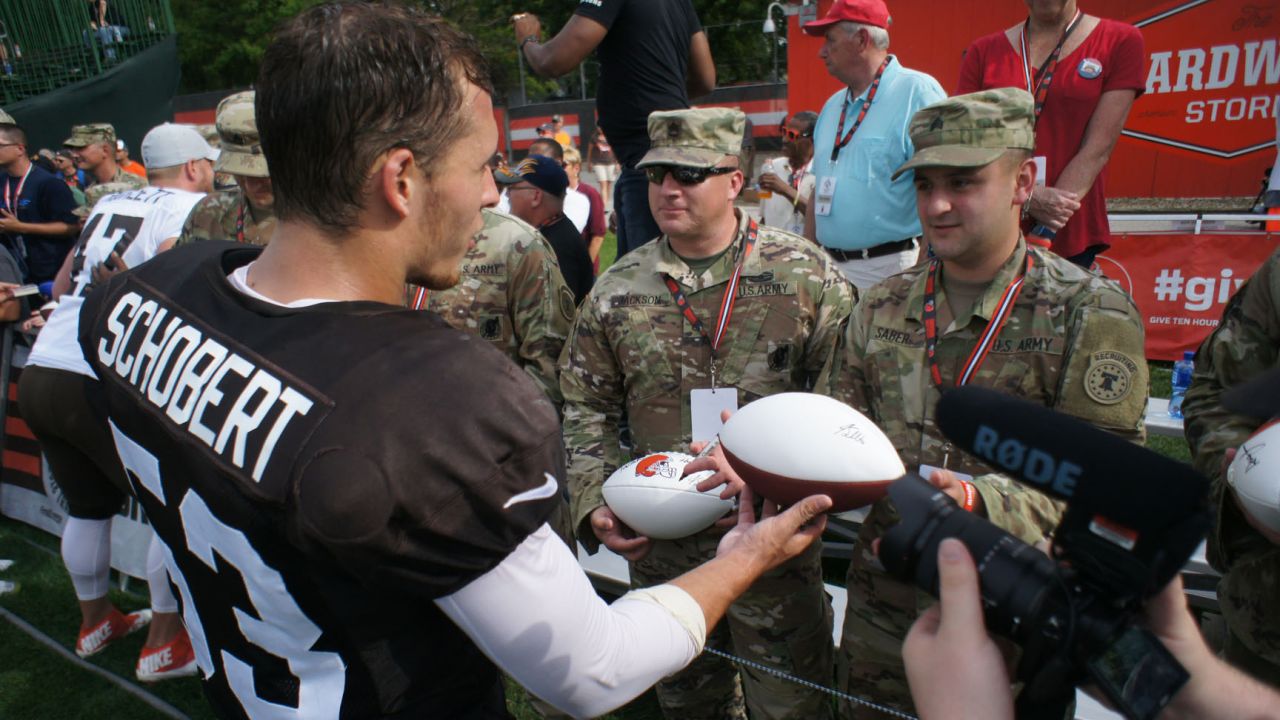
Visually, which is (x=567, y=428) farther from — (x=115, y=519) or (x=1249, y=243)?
(x=1249, y=243)

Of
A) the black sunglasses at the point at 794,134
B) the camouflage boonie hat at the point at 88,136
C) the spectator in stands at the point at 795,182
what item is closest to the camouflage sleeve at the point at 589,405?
the spectator in stands at the point at 795,182

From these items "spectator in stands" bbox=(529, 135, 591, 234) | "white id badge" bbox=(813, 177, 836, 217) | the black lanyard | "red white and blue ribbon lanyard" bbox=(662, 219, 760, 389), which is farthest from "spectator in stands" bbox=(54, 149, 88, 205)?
"red white and blue ribbon lanyard" bbox=(662, 219, 760, 389)

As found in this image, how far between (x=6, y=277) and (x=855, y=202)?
5836mm

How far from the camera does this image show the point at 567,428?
310cm

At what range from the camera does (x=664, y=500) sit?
8.52 feet

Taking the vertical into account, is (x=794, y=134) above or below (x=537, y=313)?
above

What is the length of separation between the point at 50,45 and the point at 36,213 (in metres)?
10.7

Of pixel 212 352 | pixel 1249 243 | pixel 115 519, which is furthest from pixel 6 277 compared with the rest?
pixel 1249 243

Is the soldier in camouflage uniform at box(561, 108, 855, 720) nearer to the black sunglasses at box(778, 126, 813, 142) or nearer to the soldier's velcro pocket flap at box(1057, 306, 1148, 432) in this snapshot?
the soldier's velcro pocket flap at box(1057, 306, 1148, 432)

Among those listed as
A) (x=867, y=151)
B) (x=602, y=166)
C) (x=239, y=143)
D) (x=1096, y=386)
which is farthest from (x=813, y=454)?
(x=602, y=166)

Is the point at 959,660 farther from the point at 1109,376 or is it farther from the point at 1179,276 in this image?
the point at 1179,276

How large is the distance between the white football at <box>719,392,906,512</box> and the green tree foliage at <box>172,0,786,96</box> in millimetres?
32124

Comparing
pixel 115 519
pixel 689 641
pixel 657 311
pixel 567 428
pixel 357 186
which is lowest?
pixel 115 519

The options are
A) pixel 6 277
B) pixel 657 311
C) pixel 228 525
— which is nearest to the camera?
→ pixel 228 525
